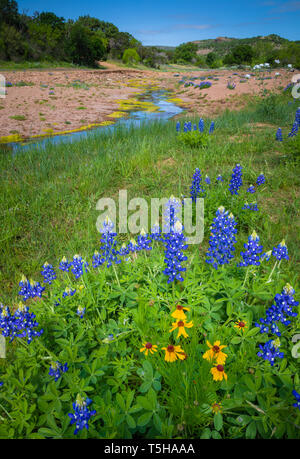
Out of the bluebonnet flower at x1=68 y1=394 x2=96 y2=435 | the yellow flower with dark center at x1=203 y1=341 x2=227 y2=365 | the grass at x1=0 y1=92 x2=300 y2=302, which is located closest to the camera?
the bluebonnet flower at x1=68 y1=394 x2=96 y2=435

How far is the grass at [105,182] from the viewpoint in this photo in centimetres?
330

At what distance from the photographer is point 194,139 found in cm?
557

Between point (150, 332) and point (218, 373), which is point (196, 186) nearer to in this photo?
point (150, 332)

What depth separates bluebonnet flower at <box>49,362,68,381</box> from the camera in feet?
5.03

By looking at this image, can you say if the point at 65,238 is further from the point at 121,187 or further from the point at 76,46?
the point at 76,46

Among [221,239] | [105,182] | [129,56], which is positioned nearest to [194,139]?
[105,182]

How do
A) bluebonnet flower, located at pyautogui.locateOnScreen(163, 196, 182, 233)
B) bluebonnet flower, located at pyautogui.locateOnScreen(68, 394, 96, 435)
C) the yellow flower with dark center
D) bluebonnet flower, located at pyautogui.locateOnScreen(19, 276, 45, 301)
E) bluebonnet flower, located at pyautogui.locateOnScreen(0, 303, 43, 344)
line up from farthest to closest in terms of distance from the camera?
1. bluebonnet flower, located at pyautogui.locateOnScreen(163, 196, 182, 233)
2. bluebonnet flower, located at pyautogui.locateOnScreen(19, 276, 45, 301)
3. bluebonnet flower, located at pyautogui.locateOnScreen(0, 303, 43, 344)
4. the yellow flower with dark center
5. bluebonnet flower, located at pyautogui.locateOnScreen(68, 394, 96, 435)

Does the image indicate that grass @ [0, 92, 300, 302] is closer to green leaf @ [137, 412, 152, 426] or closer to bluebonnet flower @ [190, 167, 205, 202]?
bluebonnet flower @ [190, 167, 205, 202]

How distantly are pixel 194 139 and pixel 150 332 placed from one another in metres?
4.65

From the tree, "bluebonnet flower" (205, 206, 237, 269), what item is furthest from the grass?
the tree

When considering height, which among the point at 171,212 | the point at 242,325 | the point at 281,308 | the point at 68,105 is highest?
the point at 68,105

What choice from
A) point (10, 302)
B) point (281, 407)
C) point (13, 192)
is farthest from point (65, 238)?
point (281, 407)

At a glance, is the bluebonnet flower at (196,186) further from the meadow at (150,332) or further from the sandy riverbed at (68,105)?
the sandy riverbed at (68,105)

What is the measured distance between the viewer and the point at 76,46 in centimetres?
3122
